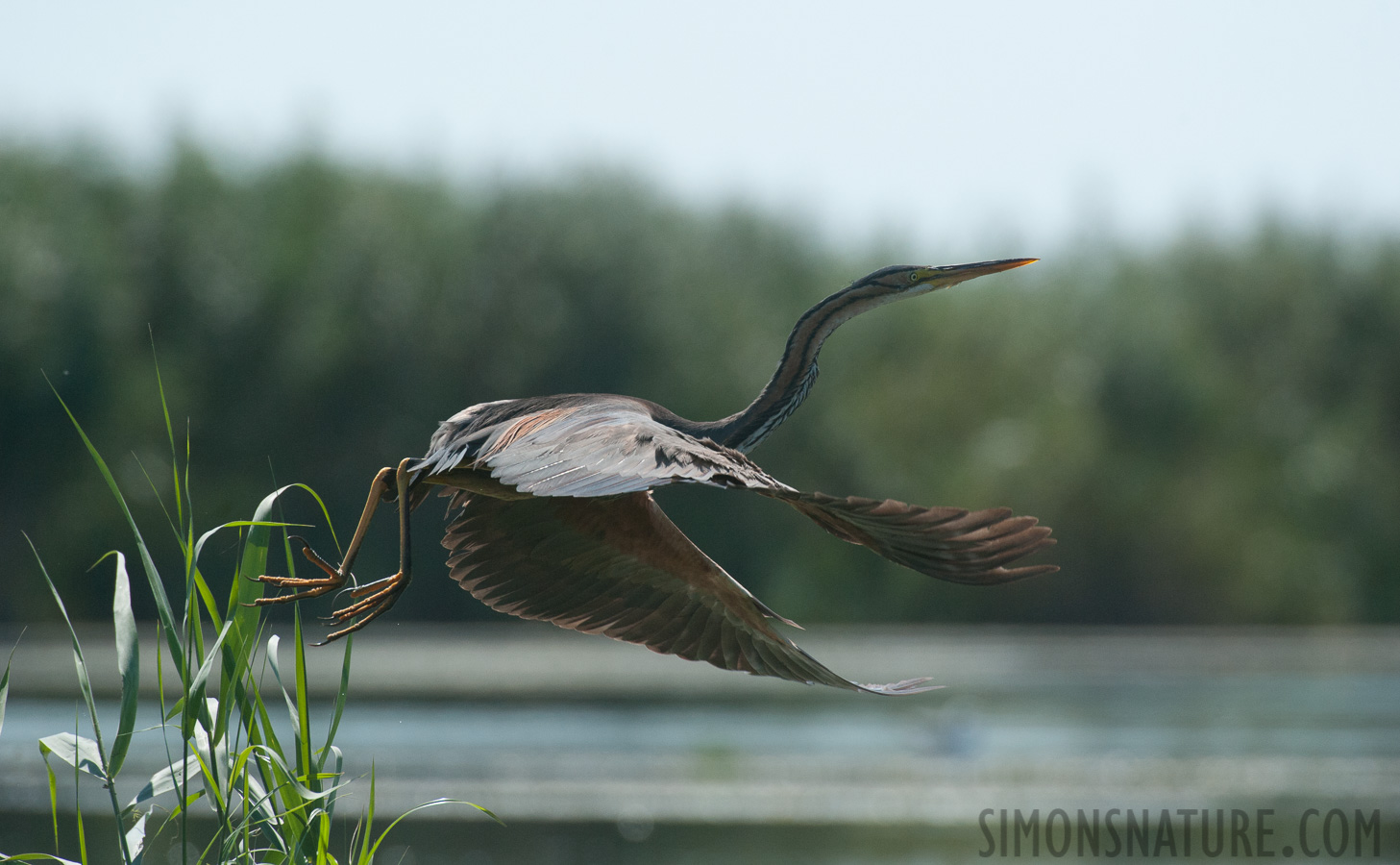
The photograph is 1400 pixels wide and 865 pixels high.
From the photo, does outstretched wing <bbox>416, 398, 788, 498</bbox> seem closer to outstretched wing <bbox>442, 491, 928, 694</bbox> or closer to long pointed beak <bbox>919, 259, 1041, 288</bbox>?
outstretched wing <bbox>442, 491, 928, 694</bbox>

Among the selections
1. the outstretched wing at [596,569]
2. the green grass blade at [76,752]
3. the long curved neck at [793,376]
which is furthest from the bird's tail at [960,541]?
the green grass blade at [76,752]

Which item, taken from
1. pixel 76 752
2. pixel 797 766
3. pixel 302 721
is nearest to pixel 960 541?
pixel 302 721

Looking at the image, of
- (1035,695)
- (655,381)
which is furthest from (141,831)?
(655,381)

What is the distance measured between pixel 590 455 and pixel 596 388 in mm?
17238

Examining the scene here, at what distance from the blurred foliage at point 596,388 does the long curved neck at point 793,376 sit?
1469cm

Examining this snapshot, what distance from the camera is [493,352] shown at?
19.8 meters

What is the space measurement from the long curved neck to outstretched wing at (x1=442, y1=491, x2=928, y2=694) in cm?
27

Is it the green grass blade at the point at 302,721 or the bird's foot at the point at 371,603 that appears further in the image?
the bird's foot at the point at 371,603

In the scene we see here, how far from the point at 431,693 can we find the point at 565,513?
397 inches

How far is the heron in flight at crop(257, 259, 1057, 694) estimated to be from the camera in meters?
2.43

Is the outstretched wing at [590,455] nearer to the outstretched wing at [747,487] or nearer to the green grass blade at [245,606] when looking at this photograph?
the outstretched wing at [747,487]

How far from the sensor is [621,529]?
10.9 ft

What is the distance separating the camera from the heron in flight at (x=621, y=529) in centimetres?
243

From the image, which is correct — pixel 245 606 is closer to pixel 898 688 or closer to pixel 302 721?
pixel 302 721
